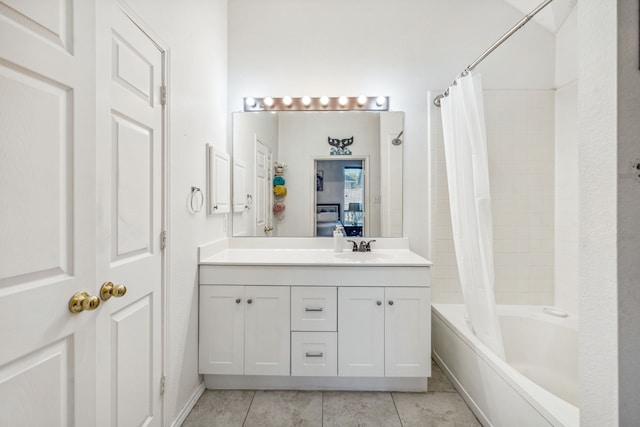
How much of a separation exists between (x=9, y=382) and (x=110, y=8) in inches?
47.6

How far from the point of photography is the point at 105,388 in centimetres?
103

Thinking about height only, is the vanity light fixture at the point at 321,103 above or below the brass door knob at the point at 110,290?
above

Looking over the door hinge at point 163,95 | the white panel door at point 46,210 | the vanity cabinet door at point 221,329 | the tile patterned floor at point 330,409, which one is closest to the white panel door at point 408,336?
the tile patterned floor at point 330,409

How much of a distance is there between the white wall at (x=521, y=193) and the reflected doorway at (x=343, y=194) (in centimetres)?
90

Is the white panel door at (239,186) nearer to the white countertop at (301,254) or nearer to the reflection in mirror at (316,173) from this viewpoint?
the reflection in mirror at (316,173)

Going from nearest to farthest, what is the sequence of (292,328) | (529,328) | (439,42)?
(292,328), (529,328), (439,42)

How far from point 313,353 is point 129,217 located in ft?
4.22

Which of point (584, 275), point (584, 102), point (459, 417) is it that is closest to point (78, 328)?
point (584, 275)

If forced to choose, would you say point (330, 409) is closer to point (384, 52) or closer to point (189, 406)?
point (189, 406)

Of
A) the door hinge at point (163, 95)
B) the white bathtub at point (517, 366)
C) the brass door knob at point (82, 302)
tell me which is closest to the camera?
the brass door knob at point (82, 302)

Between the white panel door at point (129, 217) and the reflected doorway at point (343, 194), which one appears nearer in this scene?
the white panel door at point (129, 217)

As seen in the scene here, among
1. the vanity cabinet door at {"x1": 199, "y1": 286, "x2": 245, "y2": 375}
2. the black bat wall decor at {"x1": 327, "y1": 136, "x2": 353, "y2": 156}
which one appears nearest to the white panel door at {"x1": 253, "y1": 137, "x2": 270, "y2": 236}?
the black bat wall decor at {"x1": 327, "y1": 136, "x2": 353, "y2": 156}

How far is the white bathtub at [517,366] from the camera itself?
1.25 meters

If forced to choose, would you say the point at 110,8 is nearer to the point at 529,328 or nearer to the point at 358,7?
the point at 358,7
